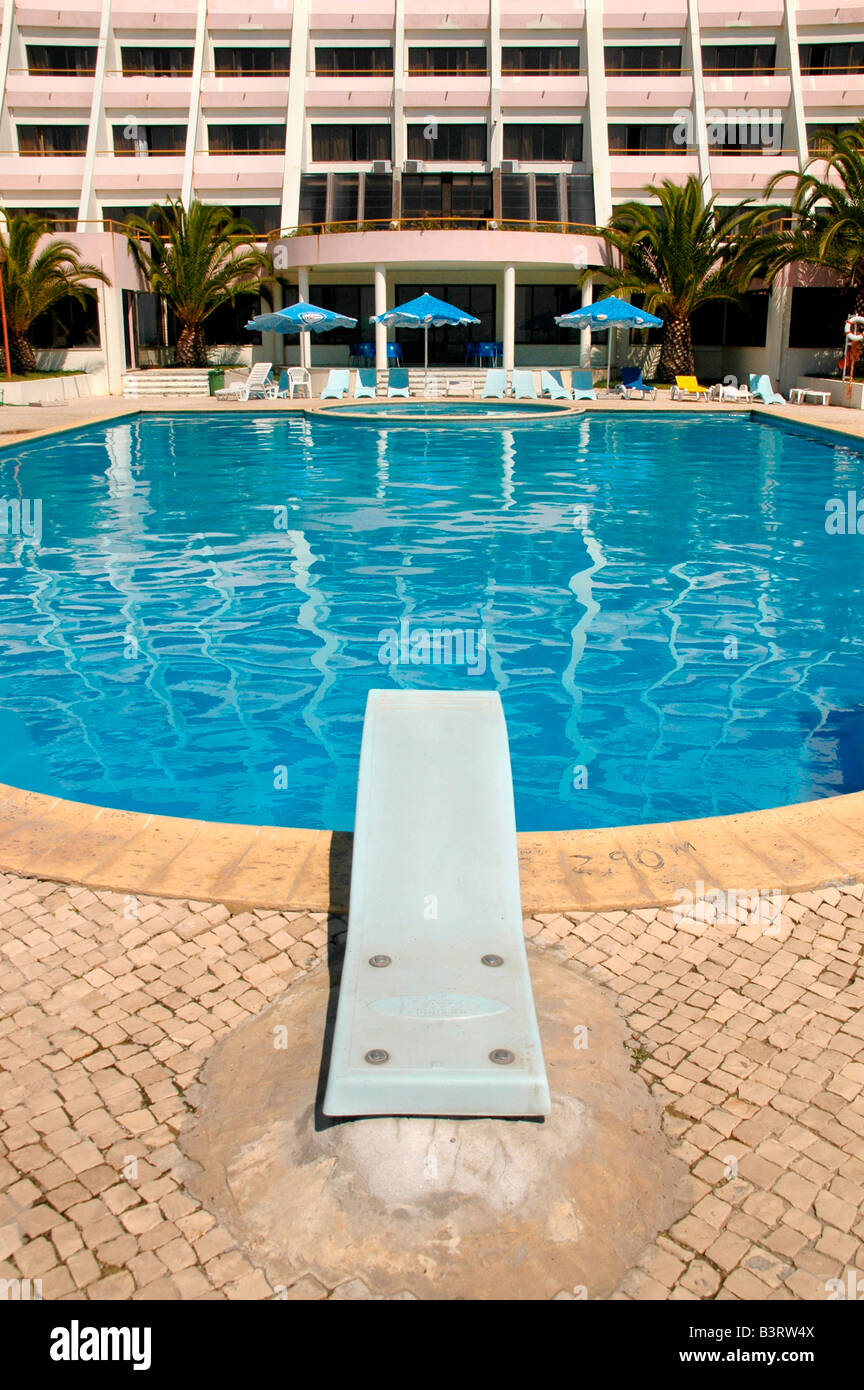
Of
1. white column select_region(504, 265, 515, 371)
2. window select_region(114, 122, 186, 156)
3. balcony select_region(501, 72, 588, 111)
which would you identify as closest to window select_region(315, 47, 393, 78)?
balcony select_region(501, 72, 588, 111)

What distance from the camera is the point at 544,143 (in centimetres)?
3544

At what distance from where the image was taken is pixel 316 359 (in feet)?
110

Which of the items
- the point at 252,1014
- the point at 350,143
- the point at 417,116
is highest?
the point at 417,116

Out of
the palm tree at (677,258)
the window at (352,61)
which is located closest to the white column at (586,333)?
the palm tree at (677,258)

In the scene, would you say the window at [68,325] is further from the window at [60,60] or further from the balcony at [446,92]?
the balcony at [446,92]

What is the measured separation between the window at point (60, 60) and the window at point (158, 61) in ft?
3.92

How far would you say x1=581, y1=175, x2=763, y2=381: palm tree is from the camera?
27.5 m

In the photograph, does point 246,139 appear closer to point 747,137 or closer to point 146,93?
point 146,93

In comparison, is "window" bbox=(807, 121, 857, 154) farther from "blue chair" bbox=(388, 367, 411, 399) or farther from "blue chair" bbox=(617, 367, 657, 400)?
"blue chair" bbox=(388, 367, 411, 399)

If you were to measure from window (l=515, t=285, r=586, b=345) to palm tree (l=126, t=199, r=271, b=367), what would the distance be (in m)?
7.96

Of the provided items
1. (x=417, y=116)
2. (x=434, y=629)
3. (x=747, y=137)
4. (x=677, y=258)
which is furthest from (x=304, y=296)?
(x=434, y=629)

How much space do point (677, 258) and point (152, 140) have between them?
18.9 meters
